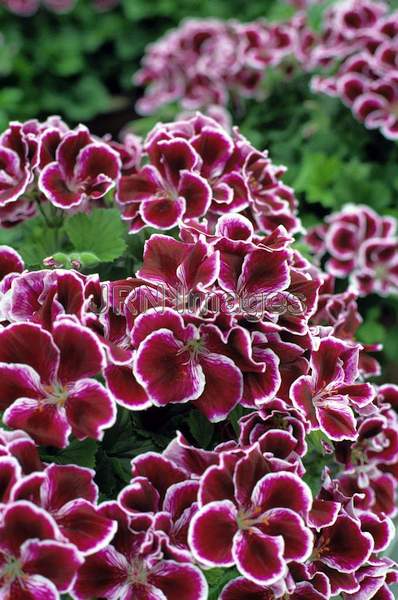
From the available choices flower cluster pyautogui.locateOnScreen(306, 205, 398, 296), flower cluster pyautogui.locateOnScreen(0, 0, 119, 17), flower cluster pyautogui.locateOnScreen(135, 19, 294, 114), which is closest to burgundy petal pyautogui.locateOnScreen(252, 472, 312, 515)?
flower cluster pyautogui.locateOnScreen(306, 205, 398, 296)

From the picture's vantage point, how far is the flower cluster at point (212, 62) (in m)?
2.62

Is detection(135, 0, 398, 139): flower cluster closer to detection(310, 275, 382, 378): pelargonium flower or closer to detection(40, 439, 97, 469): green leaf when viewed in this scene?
detection(310, 275, 382, 378): pelargonium flower

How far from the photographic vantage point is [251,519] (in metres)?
1.06

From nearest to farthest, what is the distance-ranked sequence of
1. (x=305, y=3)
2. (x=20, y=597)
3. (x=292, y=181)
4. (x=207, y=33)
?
(x=20, y=597) → (x=292, y=181) → (x=207, y=33) → (x=305, y=3)

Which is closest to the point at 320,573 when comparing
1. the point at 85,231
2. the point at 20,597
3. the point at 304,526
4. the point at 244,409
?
the point at 304,526

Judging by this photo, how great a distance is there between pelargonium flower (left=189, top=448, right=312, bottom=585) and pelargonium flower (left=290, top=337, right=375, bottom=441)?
13cm

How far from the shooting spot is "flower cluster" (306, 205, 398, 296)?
213 centimetres

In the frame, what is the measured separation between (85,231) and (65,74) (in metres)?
2.76

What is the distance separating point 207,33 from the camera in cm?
284

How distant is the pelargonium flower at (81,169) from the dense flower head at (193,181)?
0.04m

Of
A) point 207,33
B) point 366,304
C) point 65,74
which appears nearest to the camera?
point 366,304

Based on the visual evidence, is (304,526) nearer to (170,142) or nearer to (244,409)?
(244,409)

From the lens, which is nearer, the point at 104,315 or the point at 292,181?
the point at 104,315

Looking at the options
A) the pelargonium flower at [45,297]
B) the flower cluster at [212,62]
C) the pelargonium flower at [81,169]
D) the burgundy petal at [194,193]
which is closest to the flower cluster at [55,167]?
the pelargonium flower at [81,169]
